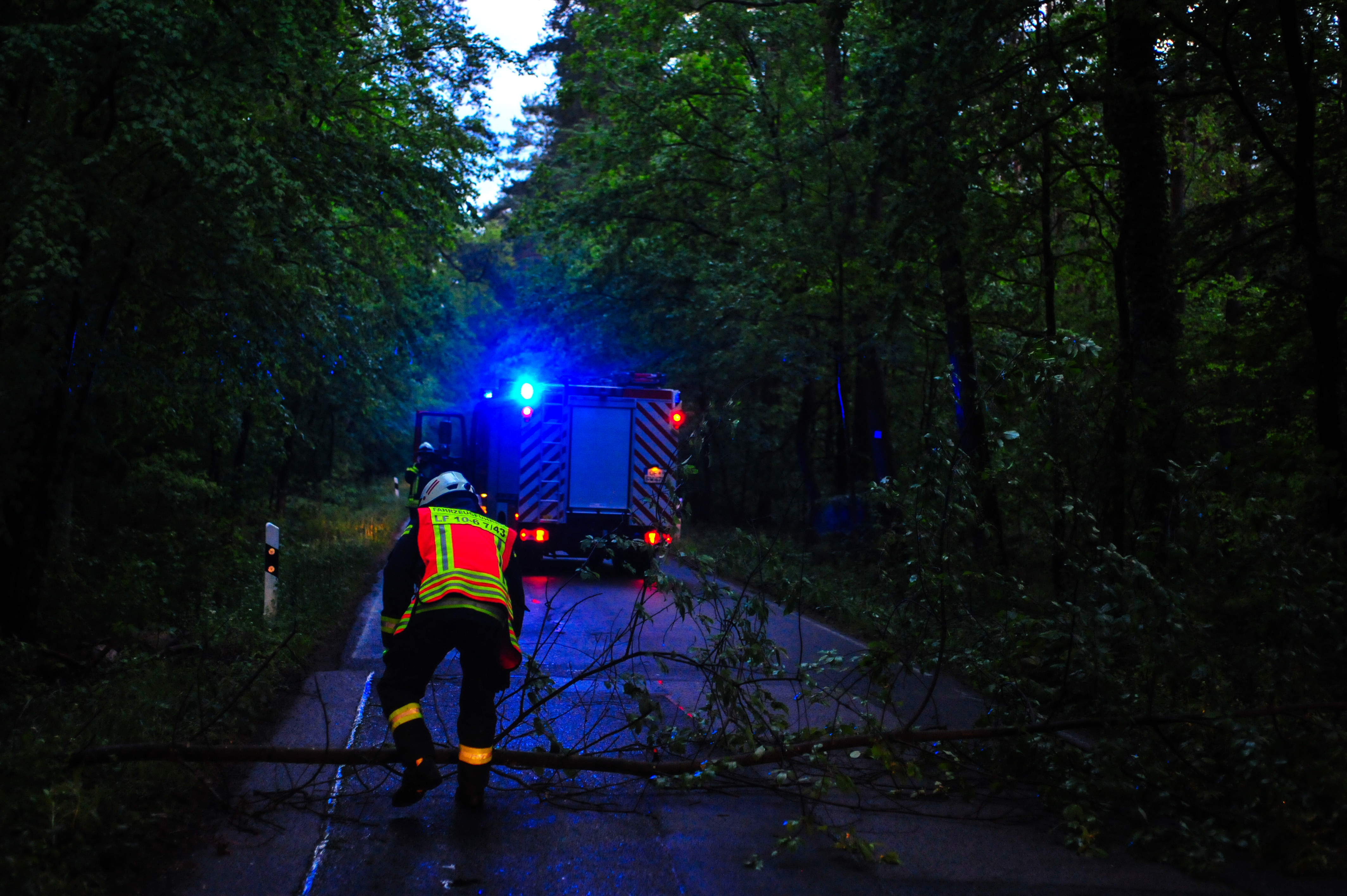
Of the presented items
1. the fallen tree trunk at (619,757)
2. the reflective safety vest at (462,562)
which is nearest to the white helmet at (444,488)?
the reflective safety vest at (462,562)

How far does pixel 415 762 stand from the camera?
5.50 metres

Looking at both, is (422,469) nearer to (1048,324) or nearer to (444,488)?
(1048,324)

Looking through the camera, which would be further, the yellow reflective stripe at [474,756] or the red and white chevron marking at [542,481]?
the red and white chevron marking at [542,481]

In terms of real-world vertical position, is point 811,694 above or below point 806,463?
below

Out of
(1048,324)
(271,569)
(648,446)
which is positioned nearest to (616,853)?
(271,569)

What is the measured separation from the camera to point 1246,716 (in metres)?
5.83

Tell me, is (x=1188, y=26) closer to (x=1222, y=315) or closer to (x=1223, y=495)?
(x=1223, y=495)

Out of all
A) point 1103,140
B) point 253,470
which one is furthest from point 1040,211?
point 253,470

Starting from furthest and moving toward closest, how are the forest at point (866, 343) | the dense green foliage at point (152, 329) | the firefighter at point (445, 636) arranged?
the dense green foliage at point (152, 329)
the forest at point (866, 343)
the firefighter at point (445, 636)

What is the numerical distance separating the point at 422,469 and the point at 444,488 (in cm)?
1033

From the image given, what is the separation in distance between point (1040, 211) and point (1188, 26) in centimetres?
571

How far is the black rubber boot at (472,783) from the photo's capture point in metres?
5.70

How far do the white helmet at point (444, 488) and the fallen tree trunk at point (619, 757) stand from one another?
130 centimetres

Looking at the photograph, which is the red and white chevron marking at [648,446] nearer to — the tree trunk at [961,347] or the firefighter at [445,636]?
the tree trunk at [961,347]
